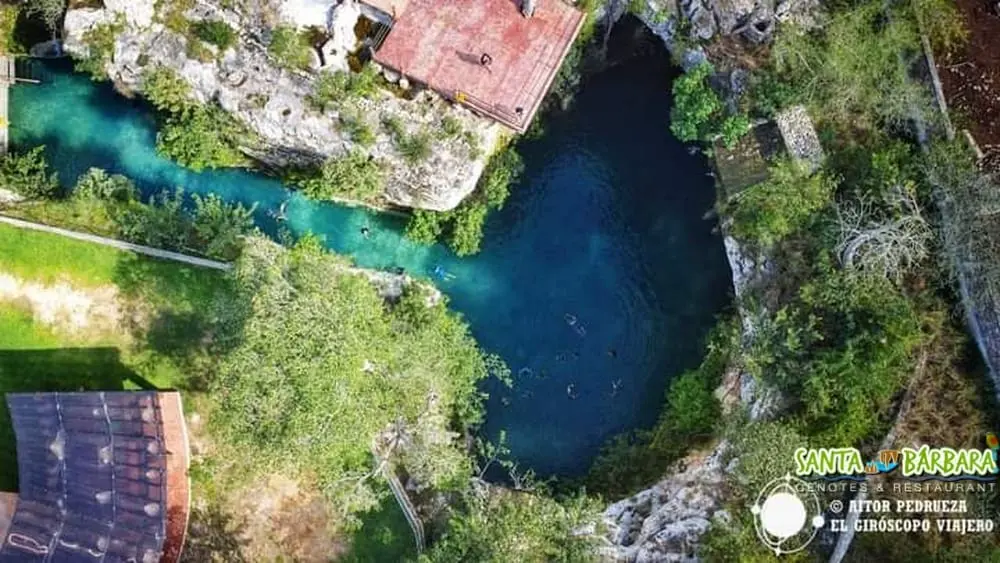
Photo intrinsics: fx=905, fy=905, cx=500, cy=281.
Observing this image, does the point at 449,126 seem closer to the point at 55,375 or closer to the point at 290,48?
the point at 290,48

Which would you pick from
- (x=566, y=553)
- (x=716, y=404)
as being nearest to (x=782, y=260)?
(x=716, y=404)

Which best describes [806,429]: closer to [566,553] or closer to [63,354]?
[566,553]

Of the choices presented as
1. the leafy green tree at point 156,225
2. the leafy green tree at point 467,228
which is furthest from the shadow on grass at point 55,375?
the leafy green tree at point 467,228

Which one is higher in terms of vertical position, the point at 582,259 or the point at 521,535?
the point at 582,259

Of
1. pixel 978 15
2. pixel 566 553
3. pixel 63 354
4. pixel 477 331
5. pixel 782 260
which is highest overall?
pixel 978 15

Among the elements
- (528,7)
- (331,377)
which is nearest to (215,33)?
(528,7)

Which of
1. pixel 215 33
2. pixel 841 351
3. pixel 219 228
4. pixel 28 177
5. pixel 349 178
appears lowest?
pixel 28 177
